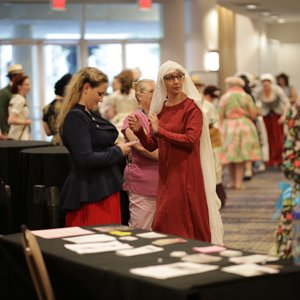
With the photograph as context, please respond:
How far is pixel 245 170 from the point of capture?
16.7 metres

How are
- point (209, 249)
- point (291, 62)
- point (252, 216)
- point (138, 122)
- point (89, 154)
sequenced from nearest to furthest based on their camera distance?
point (209, 249), point (89, 154), point (138, 122), point (252, 216), point (291, 62)

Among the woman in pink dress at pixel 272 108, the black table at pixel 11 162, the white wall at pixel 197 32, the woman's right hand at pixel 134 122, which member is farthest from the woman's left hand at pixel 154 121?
the white wall at pixel 197 32

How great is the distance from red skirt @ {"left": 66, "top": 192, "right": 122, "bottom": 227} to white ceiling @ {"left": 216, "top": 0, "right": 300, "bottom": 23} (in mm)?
13626

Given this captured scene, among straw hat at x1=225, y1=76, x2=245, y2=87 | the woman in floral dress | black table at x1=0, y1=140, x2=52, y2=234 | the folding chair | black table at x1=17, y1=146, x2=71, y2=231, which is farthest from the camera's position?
the woman in floral dress

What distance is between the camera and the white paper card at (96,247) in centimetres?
446

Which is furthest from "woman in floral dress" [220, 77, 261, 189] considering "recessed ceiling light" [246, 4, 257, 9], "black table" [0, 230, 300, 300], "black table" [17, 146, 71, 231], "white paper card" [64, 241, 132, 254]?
"white paper card" [64, 241, 132, 254]

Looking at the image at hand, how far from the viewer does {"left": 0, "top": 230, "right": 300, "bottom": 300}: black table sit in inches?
147

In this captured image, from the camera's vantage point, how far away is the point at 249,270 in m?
3.92

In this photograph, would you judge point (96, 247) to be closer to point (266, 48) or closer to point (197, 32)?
point (197, 32)

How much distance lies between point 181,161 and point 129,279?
253cm

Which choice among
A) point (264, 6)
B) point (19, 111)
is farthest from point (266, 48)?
point (19, 111)

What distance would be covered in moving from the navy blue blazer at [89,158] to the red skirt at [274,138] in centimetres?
1238

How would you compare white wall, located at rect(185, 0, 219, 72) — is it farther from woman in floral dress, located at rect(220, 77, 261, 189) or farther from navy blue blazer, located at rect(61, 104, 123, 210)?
navy blue blazer, located at rect(61, 104, 123, 210)

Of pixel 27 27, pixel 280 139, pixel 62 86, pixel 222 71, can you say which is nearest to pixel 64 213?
pixel 62 86
